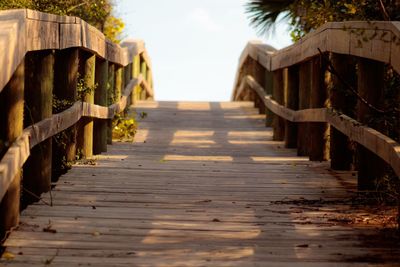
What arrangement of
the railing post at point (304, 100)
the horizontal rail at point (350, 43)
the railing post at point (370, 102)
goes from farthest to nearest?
the railing post at point (304, 100), the railing post at point (370, 102), the horizontal rail at point (350, 43)

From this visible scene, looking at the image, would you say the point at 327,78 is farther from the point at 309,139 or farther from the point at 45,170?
the point at 45,170

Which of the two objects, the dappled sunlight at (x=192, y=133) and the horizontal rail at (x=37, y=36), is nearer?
the horizontal rail at (x=37, y=36)

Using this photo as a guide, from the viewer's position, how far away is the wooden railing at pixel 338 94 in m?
4.83

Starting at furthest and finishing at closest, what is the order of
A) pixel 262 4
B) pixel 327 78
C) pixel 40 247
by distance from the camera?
1. pixel 262 4
2. pixel 327 78
3. pixel 40 247

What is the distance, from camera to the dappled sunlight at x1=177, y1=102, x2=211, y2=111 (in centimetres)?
Result: 1363

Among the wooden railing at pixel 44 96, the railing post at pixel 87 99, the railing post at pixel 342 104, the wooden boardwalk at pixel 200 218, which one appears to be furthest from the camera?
the railing post at pixel 87 99

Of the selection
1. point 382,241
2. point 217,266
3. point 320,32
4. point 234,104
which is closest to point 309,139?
point 320,32

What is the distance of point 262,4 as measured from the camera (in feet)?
40.6

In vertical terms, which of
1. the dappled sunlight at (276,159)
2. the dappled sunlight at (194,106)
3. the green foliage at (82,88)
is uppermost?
the green foliage at (82,88)

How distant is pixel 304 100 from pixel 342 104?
1.50m

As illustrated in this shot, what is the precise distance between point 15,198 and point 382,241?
72.3 inches

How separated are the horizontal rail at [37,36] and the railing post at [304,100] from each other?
6.11 ft

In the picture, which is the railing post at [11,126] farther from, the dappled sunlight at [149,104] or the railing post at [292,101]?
the dappled sunlight at [149,104]

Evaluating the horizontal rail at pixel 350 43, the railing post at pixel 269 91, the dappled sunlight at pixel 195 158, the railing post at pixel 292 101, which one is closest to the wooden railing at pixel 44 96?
the dappled sunlight at pixel 195 158
